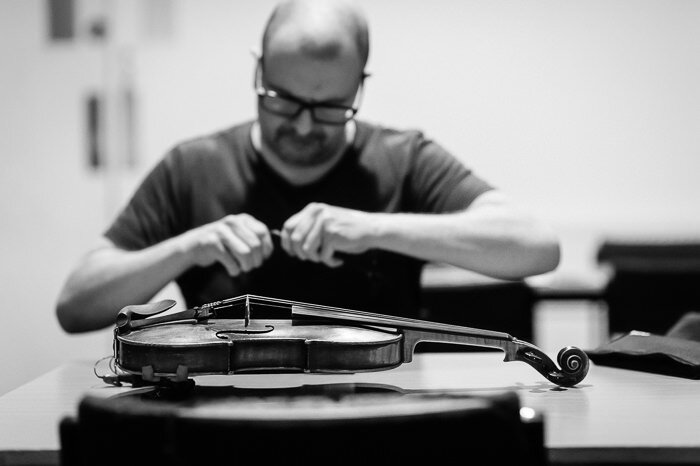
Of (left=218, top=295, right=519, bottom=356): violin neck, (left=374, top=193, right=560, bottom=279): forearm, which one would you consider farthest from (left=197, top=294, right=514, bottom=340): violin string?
(left=374, top=193, right=560, bottom=279): forearm

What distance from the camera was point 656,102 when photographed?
364 cm

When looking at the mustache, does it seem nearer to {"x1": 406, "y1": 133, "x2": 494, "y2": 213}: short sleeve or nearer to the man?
the man

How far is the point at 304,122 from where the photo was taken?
154 cm

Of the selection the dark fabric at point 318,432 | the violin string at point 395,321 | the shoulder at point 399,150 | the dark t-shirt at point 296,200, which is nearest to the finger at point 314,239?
the violin string at point 395,321

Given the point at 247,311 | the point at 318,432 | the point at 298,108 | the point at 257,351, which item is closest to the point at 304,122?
the point at 298,108

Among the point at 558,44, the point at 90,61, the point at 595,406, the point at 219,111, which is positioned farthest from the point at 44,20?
the point at 595,406

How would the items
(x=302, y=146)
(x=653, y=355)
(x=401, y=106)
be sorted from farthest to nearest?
(x=401, y=106) < (x=302, y=146) < (x=653, y=355)

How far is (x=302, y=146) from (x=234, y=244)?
1.22 ft

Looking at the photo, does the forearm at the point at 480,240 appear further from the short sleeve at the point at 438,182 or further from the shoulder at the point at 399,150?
the shoulder at the point at 399,150

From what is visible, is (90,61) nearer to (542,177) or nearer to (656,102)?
(542,177)

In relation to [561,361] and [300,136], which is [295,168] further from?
[561,361]

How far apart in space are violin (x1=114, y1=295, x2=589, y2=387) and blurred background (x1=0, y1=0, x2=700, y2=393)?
8.70 feet

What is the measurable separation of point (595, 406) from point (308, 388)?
36 centimetres

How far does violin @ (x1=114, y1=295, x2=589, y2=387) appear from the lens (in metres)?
0.93
